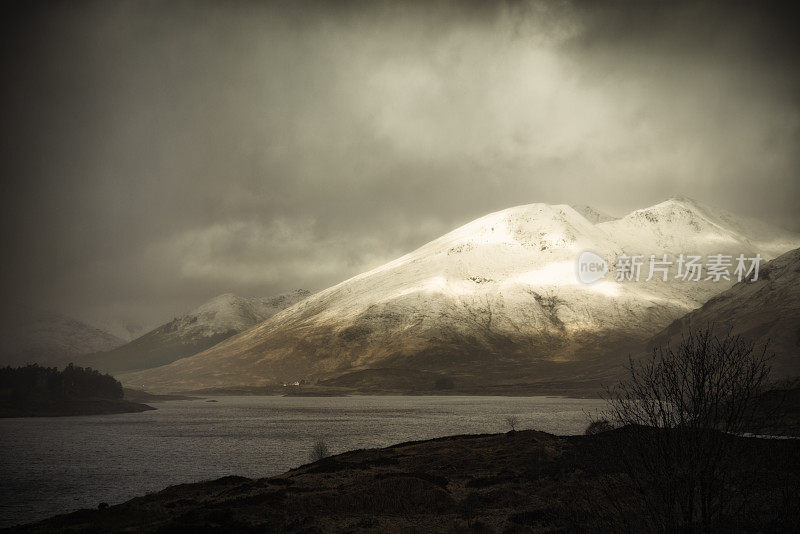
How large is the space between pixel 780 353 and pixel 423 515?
631ft

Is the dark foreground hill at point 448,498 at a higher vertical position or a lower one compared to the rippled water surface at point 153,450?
higher

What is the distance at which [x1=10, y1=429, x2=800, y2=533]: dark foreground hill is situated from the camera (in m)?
30.8

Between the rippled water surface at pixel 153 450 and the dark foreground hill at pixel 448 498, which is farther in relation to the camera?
the rippled water surface at pixel 153 450

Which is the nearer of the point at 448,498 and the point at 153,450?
the point at 448,498

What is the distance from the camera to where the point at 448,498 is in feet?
134

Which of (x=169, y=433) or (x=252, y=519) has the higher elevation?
(x=252, y=519)

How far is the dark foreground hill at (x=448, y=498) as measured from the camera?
3075cm

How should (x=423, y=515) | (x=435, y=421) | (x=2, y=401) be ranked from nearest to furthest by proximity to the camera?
1. (x=423, y=515)
2. (x=435, y=421)
3. (x=2, y=401)

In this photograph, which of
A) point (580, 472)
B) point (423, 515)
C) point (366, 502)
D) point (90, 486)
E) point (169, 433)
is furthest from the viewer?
point (169, 433)

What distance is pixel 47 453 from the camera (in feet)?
284

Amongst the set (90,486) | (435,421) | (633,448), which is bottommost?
(435,421)

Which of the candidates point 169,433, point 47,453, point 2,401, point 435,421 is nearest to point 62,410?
point 2,401

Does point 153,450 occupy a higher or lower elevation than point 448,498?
lower

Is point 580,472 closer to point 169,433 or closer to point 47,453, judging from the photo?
point 47,453
